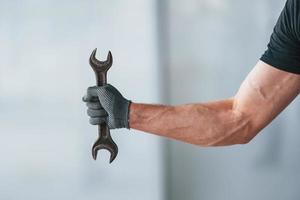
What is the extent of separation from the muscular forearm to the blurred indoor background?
1.38 feet

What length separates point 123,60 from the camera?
1436 millimetres

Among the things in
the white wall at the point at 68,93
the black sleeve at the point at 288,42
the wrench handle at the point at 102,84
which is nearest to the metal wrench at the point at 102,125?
the wrench handle at the point at 102,84

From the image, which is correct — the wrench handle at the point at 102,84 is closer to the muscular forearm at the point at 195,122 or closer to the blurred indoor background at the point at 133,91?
the muscular forearm at the point at 195,122

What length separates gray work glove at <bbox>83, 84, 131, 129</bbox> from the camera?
0.91 m

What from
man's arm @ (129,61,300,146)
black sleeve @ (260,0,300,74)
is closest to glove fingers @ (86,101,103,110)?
man's arm @ (129,61,300,146)

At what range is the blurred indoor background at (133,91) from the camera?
4.65 ft

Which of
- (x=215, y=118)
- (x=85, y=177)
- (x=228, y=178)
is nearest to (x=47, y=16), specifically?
(x=85, y=177)

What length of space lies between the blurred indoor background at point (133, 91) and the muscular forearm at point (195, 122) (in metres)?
0.42

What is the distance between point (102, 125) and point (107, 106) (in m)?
0.06

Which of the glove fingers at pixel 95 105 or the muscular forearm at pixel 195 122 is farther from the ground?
the glove fingers at pixel 95 105

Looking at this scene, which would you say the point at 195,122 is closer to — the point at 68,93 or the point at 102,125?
the point at 102,125

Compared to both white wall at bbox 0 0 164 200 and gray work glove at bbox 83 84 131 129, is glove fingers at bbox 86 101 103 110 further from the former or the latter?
white wall at bbox 0 0 164 200

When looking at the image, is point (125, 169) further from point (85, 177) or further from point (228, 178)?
point (228, 178)

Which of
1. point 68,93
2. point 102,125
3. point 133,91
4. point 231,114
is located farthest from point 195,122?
point 68,93
